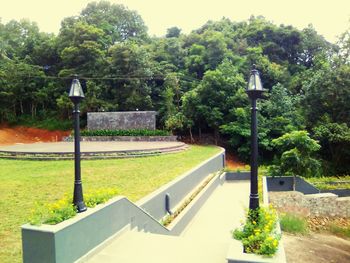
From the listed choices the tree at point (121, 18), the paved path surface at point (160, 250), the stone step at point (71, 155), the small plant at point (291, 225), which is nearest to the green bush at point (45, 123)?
the tree at point (121, 18)

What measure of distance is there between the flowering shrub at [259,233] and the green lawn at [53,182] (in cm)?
246

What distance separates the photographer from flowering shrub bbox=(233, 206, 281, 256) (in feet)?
9.04

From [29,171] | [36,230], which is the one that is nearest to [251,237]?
[36,230]

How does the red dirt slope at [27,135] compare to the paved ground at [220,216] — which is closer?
the paved ground at [220,216]

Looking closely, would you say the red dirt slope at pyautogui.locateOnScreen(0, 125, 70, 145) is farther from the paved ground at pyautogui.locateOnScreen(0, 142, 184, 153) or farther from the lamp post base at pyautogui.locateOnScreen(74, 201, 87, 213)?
the lamp post base at pyautogui.locateOnScreen(74, 201, 87, 213)

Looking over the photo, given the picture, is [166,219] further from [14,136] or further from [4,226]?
[14,136]

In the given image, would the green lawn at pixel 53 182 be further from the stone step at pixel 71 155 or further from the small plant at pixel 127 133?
the small plant at pixel 127 133

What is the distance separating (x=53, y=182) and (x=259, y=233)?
246 inches

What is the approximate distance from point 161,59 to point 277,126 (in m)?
15.4

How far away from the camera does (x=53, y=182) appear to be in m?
7.85

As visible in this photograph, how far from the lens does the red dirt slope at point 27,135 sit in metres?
25.8

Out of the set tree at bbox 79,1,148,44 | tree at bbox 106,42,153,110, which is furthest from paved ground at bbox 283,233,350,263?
tree at bbox 79,1,148,44

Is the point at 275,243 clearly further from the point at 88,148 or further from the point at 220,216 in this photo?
the point at 88,148

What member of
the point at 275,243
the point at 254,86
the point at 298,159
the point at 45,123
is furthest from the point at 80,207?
the point at 45,123
